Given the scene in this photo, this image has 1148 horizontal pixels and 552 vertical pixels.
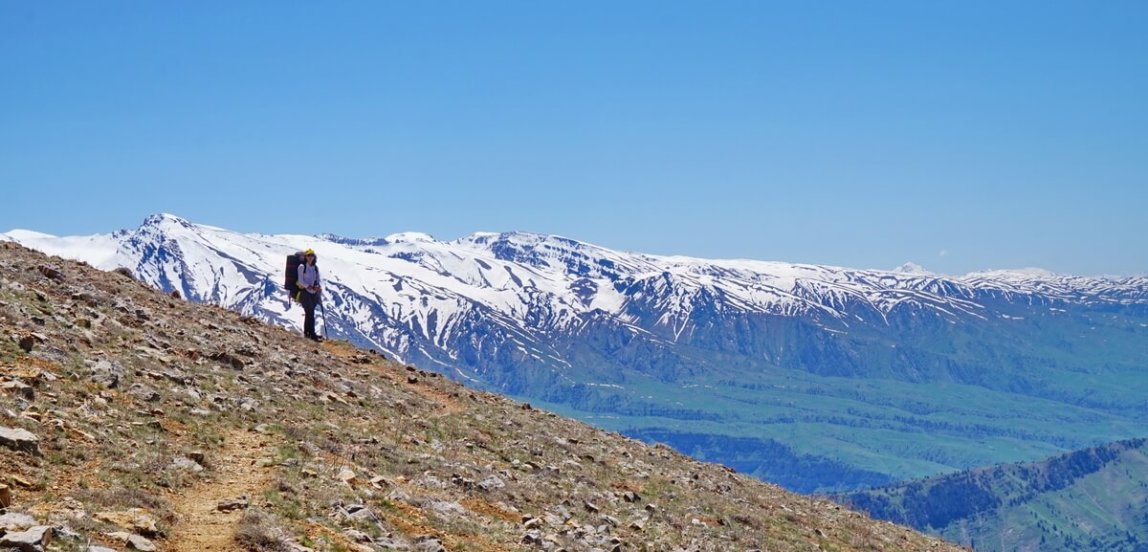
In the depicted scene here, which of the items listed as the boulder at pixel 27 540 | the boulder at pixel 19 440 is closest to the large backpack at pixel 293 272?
the boulder at pixel 19 440

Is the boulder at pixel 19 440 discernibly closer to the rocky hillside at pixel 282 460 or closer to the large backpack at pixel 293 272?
the rocky hillside at pixel 282 460

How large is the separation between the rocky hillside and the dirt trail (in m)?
0.05

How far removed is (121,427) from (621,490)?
13.0m

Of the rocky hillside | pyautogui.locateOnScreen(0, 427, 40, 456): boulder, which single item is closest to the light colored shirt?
the rocky hillside

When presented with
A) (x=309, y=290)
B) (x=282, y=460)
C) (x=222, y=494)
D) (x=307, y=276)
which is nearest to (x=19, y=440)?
(x=222, y=494)

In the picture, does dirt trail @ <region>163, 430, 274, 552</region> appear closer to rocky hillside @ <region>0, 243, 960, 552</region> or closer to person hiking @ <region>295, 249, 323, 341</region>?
rocky hillside @ <region>0, 243, 960, 552</region>

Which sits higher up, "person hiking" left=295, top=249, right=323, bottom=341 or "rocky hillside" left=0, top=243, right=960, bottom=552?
"person hiking" left=295, top=249, right=323, bottom=341

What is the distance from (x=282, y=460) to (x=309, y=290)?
20.6 meters

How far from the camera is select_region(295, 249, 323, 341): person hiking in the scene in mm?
39550

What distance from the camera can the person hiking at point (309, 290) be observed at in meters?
39.5

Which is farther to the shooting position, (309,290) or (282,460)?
(309,290)

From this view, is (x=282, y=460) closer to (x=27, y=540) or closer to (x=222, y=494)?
(x=222, y=494)

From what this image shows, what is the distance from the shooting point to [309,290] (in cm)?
4012

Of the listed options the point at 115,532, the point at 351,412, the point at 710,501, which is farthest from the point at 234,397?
the point at 710,501
